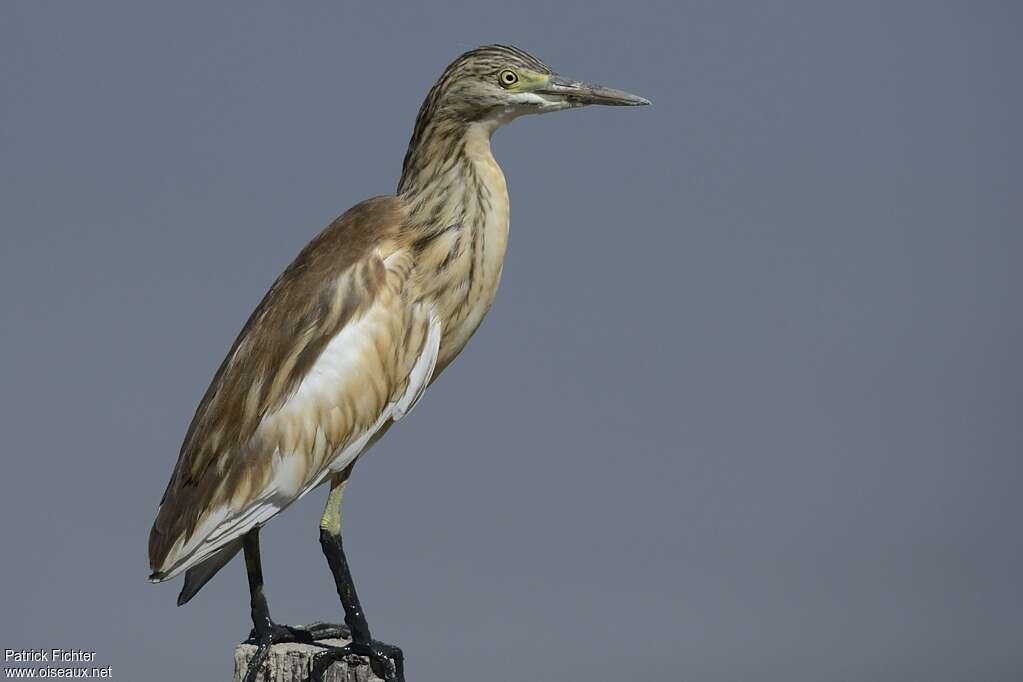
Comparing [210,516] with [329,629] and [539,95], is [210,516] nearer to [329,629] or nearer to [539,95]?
[329,629]

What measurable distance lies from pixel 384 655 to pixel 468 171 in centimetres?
187

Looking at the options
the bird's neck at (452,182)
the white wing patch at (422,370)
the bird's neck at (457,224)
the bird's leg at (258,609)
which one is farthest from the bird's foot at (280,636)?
the bird's neck at (452,182)

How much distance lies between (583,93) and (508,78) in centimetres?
30

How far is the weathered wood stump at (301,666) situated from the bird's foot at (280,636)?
28 millimetres

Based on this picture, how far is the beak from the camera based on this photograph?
694 cm

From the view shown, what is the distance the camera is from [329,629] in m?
7.12

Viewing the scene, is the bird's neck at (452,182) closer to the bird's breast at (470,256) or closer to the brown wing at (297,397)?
the bird's breast at (470,256)

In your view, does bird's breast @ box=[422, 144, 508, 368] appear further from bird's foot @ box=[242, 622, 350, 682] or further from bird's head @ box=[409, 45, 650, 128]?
bird's foot @ box=[242, 622, 350, 682]

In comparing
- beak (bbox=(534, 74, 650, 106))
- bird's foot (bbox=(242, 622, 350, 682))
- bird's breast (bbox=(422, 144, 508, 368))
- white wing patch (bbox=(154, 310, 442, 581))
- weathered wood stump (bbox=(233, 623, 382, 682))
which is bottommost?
weathered wood stump (bbox=(233, 623, 382, 682))

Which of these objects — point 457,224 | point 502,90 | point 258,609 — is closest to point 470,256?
point 457,224

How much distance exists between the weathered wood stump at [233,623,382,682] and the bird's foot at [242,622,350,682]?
3 cm

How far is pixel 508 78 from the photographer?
6898mm

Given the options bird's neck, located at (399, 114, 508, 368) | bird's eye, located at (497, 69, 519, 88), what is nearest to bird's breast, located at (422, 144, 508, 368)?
bird's neck, located at (399, 114, 508, 368)

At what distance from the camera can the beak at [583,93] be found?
6941mm
